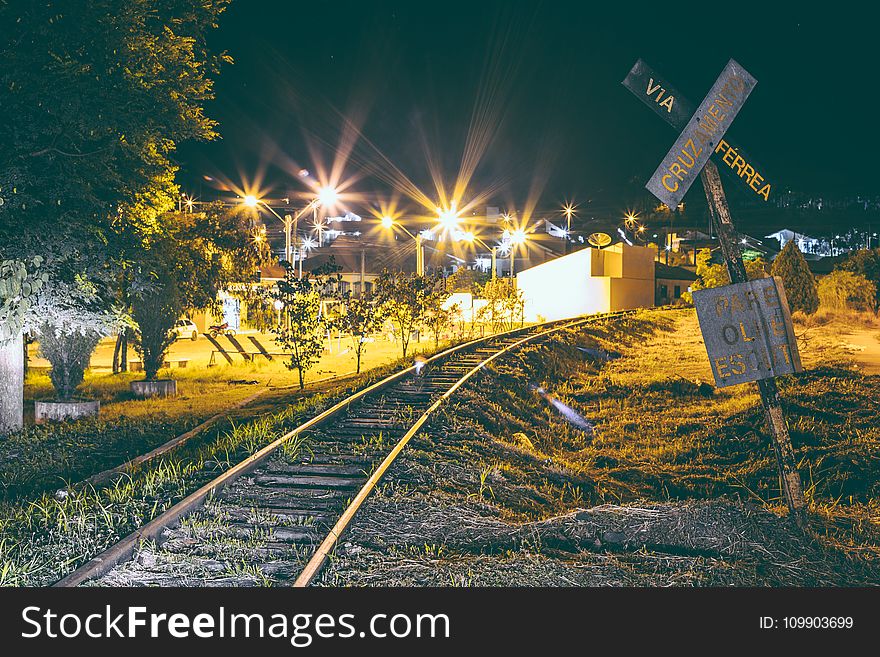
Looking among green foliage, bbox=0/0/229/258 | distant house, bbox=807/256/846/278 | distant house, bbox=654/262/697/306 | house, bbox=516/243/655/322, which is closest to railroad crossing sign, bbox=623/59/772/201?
green foliage, bbox=0/0/229/258

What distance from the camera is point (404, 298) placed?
925 inches

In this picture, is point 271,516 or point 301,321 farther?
point 301,321

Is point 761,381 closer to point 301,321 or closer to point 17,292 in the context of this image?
point 17,292

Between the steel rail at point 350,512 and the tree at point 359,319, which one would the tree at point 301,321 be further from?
the steel rail at point 350,512

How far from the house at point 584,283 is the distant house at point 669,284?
13.6 metres

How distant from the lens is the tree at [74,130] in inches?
394

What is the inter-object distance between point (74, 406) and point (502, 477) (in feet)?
29.7

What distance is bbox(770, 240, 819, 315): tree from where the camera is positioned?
3403 centimetres

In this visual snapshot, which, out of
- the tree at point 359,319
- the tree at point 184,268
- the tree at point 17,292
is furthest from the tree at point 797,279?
the tree at point 17,292

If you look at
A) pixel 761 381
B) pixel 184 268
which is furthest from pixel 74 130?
pixel 184 268

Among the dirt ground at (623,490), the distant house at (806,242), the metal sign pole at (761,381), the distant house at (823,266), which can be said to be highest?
the distant house at (806,242)

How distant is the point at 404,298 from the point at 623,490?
14.9m

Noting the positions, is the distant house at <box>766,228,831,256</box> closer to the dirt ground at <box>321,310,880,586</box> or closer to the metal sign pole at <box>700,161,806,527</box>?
the dirt ground at <box>321,310,880,586</box>

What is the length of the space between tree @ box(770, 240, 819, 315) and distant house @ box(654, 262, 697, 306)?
2471 cm
